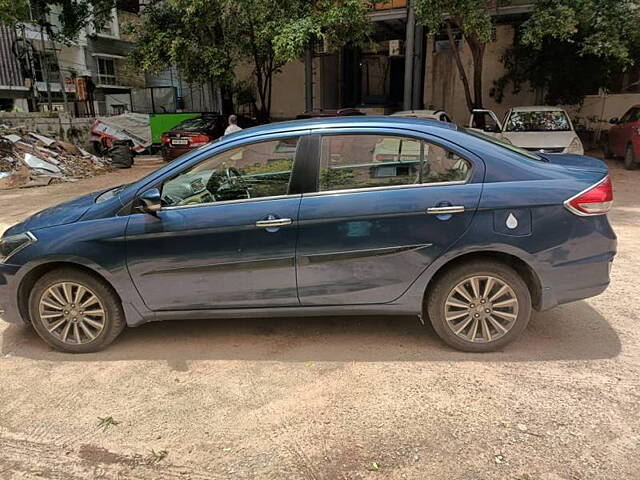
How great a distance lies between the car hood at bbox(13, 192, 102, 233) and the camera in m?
3.54

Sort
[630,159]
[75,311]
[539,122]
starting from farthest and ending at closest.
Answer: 1. [630,159]
2. [539,122]
3. [75,311]

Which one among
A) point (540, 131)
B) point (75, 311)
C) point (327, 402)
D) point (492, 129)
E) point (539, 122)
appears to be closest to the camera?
point (327, 402)

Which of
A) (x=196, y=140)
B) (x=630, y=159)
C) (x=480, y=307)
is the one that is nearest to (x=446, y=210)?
(x=480, y=307)

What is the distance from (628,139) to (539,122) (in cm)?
278

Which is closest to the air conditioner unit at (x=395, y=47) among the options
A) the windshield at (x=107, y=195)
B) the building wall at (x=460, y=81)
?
the building wall at (x=460, y=81)

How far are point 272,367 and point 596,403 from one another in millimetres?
2037

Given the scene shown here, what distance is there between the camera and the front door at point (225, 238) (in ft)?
10.9

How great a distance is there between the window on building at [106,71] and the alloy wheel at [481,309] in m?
32.0

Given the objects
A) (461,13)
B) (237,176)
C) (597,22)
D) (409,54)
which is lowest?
(237,176)

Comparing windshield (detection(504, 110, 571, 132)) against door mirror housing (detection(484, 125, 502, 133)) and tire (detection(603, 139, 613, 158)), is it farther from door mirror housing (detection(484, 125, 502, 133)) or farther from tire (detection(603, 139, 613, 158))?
tire (detection(603, 139, 613, 158))

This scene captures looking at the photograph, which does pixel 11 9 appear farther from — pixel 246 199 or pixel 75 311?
pixel 246 199

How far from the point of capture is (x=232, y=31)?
1493cm

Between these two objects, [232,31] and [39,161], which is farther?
[232,31]

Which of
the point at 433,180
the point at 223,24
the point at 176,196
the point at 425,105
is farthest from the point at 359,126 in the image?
the point at 425,105
